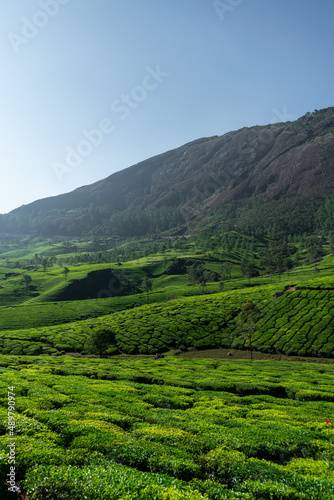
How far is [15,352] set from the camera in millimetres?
77938

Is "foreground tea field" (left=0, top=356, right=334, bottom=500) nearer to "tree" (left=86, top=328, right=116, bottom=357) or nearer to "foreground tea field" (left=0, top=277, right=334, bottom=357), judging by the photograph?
"tree" (left=86, top=328, right=116, bottom=357)

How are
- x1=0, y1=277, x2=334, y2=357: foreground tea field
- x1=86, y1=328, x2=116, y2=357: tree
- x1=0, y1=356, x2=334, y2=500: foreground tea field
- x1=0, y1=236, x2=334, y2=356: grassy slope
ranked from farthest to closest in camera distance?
x1=0, y1=236, x2=334, y2=356: grassy slope → x1=0, y1=277, x2=334, y2=357: foreground tea field → x1=86, y1=328, x2=116, y2=357: tree → x1=0, y1=356, x2=334, y2=500: foreground tea field

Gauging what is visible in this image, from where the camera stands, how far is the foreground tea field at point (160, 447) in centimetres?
1165

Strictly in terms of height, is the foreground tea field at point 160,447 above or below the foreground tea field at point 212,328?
above

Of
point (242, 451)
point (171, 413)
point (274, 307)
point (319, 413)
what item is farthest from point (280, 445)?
point (274, 307)

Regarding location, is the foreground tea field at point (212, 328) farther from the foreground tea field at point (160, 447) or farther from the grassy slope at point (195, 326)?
the foreground tea field at point (160, 447)

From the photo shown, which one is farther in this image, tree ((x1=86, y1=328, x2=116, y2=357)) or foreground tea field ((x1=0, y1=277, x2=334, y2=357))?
foreground tea field ((x1=0, y1=277, x2=334, y2=357))

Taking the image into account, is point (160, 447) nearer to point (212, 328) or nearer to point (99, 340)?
point (99, 340)

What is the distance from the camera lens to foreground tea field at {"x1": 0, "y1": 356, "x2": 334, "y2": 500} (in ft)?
38.2

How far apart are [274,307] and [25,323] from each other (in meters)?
111

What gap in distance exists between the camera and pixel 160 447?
15.5 meters

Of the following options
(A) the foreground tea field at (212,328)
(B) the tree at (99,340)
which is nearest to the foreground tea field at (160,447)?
(B) the tree at (99,340)

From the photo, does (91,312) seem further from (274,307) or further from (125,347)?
(274,307)

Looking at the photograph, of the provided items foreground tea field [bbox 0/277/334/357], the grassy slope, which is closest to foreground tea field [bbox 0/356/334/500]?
foreground tea field [bbox 0/277/334/357]
